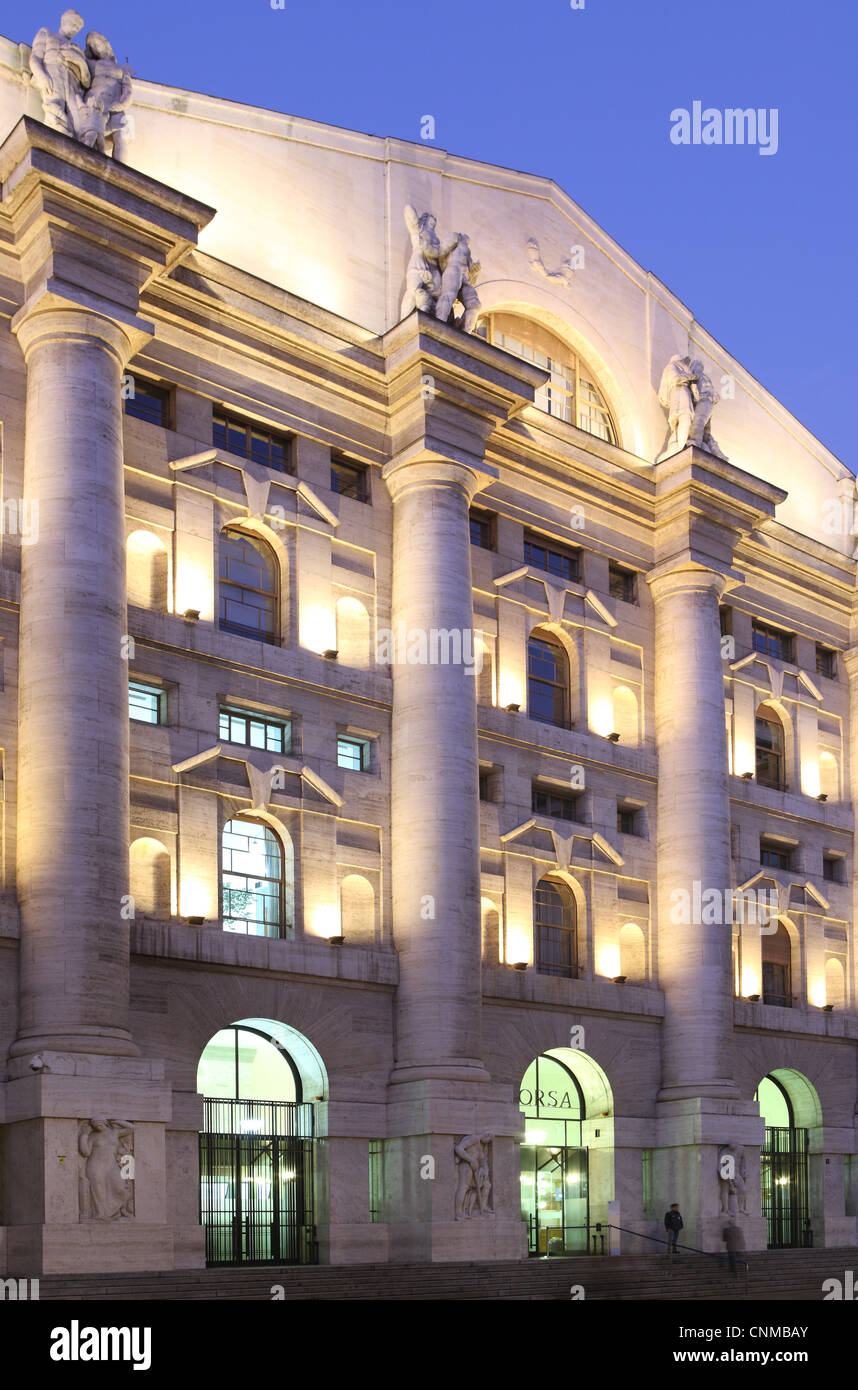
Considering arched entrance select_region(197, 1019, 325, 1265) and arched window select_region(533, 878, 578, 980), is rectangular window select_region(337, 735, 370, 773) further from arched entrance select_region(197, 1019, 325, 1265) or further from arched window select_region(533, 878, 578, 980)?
arched entrance select_region(197, 1019, 325, 1265)

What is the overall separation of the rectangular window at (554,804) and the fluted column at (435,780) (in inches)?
173

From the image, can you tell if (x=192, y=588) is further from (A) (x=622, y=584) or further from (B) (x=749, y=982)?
(B) (x=749, y=982)

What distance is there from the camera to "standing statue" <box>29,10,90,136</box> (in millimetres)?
37438

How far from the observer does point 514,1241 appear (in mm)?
38812

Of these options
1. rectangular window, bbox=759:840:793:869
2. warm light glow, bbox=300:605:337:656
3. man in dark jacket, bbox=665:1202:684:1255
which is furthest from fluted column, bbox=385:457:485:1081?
rectangular window, bbox=759:840:793:869

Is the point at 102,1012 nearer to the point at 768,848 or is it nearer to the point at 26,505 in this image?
the point at 26,505

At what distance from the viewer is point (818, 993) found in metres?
52.7

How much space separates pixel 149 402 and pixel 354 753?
1014cm

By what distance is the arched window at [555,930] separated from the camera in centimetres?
4503

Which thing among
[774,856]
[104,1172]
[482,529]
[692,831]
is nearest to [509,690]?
[482,529]

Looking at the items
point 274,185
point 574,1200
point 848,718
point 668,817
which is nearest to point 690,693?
point 668,817

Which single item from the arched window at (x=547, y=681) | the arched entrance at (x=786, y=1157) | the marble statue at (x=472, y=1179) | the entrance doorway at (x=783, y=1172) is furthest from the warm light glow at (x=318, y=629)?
the entrance doorway at (x=783, y=1172)

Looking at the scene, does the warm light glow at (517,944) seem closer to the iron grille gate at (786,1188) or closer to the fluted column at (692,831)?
the fluted column at (692,831)

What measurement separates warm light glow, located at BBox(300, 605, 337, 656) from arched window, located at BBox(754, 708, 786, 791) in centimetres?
1792
